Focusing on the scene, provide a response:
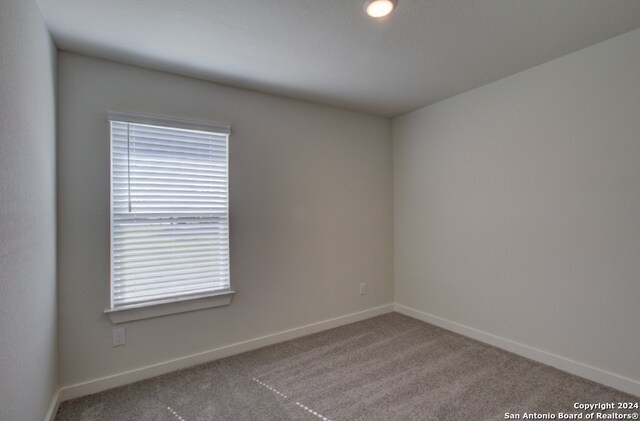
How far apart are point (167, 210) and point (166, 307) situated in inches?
29.9

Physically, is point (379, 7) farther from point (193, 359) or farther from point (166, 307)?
point (193, 359)

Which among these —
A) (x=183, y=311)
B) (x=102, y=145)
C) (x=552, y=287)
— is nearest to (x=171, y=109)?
(x=102, y=145)

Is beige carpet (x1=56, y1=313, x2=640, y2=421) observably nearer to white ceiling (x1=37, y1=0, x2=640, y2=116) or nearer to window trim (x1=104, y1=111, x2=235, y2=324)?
window trim (x1=104, y1=111, x2=235, y2=324)

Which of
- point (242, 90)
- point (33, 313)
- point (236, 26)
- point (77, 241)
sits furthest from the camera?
point (242, 90)

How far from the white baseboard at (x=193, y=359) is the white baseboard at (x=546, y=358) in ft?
2.90

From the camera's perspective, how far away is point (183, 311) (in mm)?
2586

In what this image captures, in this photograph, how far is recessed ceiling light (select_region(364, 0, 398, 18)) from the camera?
1.71m

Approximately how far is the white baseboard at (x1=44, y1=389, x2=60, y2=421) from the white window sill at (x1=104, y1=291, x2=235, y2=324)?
511mm

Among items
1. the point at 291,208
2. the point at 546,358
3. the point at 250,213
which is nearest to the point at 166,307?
the point at 250,213

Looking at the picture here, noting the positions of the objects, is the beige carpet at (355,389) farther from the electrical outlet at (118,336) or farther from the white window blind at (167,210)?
the white window blind at (167,210)

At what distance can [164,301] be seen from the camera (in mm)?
2479

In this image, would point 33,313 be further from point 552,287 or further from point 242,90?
point 552,287

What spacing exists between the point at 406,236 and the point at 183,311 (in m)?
2.48

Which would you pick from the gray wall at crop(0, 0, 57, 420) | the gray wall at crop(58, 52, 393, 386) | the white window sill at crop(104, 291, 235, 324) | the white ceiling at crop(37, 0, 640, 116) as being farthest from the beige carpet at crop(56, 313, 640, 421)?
the white ceiling at crop(37, 0, 640, 116)
